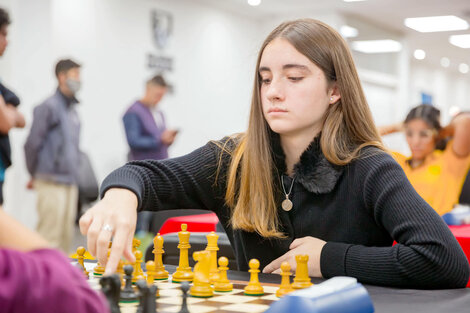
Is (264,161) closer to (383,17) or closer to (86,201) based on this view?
(86,201)

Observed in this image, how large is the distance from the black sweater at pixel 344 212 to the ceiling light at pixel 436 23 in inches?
366

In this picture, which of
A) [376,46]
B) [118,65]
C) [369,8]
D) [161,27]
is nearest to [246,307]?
[118,65]

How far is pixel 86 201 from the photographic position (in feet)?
21.1

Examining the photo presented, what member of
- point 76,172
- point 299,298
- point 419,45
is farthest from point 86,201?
point 419,45

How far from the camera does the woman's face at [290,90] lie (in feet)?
5.66

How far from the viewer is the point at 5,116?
3977 millimetres

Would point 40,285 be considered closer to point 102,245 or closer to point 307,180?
point 102,245

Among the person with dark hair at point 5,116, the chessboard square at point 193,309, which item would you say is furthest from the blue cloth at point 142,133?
the chessboard square at point 193,309

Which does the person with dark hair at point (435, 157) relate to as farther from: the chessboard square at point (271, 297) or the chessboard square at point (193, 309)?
the chessboard square at point (193, 309)

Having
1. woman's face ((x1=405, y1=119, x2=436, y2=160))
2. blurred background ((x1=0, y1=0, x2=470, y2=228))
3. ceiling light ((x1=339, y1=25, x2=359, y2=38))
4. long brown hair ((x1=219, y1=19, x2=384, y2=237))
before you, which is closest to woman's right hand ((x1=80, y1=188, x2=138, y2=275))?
long brown hair ((x1=219, y1=19, x2=384, y2=237))

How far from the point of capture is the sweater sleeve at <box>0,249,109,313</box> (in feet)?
2.15

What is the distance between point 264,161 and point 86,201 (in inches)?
194

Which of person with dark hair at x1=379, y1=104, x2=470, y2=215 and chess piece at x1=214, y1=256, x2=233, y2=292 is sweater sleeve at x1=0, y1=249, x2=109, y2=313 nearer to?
chess piece at x1=214, y1=256, x2=233, y2=292

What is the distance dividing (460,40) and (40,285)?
12.9 meters
